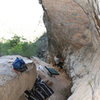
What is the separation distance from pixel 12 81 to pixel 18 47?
714 cm

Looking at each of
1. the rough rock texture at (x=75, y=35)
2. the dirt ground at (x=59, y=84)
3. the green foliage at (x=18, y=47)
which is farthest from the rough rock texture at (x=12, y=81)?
the green foliage at (x=18, y=47)

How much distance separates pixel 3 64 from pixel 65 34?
2.61 metres

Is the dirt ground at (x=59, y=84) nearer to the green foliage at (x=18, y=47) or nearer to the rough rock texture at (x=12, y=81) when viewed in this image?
the rough rock texture at (x=12, y=81)

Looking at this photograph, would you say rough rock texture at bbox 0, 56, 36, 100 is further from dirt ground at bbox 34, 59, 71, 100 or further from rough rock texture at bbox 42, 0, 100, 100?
rough rock texture at bbox 42, 0, 100, 100

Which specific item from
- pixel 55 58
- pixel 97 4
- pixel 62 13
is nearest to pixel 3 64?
pixel 62 13

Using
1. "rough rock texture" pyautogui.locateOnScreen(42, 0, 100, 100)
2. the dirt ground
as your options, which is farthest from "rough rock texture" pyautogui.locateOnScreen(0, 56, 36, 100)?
"rough rock texture" pyautogui.locateOnScreen(42, 0, 100, 100)

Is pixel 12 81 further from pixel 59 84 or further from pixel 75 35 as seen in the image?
pixel 59 84

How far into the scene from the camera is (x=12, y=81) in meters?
7.47

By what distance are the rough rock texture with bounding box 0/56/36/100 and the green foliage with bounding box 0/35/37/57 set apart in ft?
17.6

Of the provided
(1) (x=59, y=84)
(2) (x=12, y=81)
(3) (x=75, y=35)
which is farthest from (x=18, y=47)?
(2) (x=12, y=81)

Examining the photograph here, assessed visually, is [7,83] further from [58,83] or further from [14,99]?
[58,83]

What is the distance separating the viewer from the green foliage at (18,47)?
14271 mm

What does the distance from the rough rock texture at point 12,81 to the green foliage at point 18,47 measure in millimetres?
5361

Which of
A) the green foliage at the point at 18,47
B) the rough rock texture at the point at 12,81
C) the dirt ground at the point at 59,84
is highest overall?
the rough rock texture at the point at 12,81
